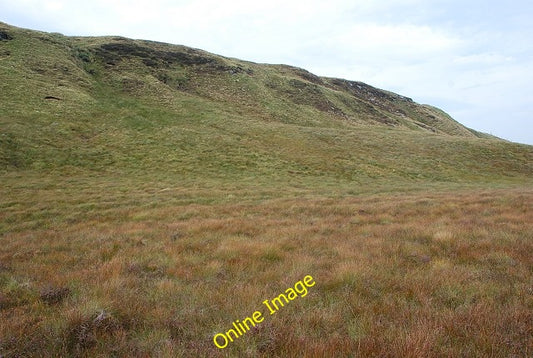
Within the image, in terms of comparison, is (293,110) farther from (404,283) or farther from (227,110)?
(404,283)

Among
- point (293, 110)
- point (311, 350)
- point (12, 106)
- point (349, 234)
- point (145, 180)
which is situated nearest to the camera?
point (311, 350)

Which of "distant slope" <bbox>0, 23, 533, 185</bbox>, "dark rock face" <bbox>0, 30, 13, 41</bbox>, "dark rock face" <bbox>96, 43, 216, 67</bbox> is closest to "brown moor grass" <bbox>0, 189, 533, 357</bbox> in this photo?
"distant slope" <bbox>0, 23, 533, 185</bbox>

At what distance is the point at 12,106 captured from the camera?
34656 millimetres

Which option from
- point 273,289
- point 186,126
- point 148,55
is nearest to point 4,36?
point 148,55

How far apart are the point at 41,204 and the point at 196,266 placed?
13396 mm

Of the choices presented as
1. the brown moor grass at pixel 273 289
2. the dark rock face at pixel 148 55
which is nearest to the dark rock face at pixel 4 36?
the dark rock face at pixel 148 55

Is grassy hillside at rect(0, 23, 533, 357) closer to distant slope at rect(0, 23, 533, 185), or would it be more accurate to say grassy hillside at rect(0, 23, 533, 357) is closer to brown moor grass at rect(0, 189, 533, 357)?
brown moor grass at rect(0, 189, 533, 357)

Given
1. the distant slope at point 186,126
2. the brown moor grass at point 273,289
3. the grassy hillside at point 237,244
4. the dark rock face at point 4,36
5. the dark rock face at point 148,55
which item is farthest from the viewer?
the dark rock face at point 148,55

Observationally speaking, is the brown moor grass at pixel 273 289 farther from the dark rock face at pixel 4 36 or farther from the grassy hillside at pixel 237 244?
the dark rock face at pixel 4 36

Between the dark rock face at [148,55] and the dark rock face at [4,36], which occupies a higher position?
the dark rock face at [148,55]

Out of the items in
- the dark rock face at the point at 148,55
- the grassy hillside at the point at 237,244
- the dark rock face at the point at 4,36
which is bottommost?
the grassy hillside at the point at 237,244

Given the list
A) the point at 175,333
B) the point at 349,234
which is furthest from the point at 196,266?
the point at 349,234

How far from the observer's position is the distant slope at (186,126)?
29578mm

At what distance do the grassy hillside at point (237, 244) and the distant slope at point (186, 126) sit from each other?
0.38m
